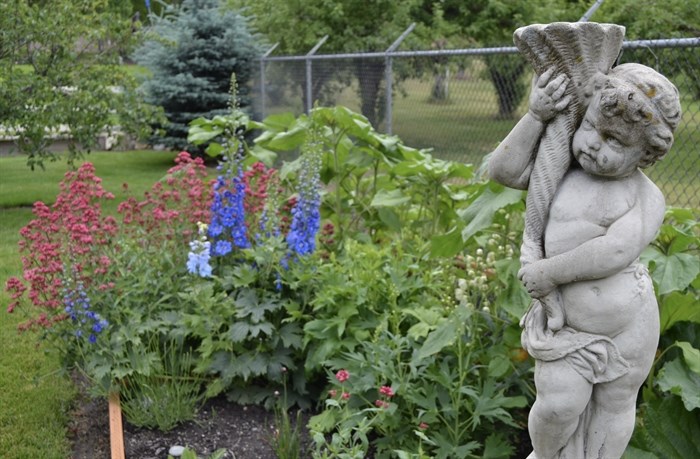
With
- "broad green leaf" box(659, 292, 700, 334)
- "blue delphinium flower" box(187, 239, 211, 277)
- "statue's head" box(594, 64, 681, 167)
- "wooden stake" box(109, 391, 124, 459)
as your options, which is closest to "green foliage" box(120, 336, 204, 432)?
"wooden stake" box(109, 391, 124, 459)

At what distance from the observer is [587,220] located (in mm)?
2143

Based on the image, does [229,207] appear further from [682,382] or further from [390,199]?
[682,382]

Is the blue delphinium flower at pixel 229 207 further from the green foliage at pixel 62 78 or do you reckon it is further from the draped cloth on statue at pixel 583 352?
the green foliage at pixel 62 78

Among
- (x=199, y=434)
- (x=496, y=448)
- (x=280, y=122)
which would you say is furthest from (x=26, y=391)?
(x=496, y=448)

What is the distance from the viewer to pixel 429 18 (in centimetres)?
1487

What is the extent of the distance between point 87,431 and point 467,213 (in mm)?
2417

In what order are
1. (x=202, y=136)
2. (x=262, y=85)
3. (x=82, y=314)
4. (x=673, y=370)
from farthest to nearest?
(x=262, y=85) → (x=202, y=136) → (x=82, y=314) → (x=673, y=370)

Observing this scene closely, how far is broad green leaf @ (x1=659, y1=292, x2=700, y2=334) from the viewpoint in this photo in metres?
3.36

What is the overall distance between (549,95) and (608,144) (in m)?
0.20

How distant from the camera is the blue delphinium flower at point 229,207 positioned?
4.87 metres

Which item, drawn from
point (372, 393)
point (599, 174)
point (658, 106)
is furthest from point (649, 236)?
point (372, 393)

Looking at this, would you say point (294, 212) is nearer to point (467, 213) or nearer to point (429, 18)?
point (467, 213)

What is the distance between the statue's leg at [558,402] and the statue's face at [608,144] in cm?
54

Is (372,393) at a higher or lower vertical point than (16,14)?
lower
